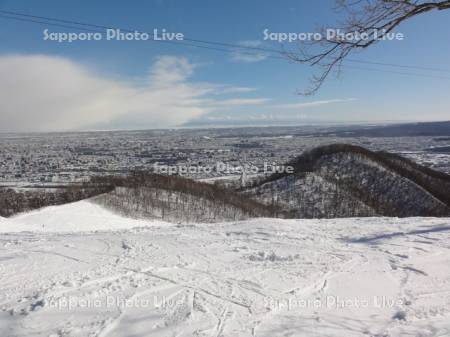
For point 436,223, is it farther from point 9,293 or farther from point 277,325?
point 9,293

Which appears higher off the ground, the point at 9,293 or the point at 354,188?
the point at 9,293

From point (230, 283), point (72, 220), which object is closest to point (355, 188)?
point (72, 220)

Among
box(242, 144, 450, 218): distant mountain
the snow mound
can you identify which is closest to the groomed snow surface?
the snow mound

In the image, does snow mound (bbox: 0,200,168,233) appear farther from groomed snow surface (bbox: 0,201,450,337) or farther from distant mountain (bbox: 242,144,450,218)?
distant mountain (bbox: 242,144,450,218)

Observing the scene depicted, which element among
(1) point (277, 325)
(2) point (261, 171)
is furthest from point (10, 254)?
(2) point (261, 171)

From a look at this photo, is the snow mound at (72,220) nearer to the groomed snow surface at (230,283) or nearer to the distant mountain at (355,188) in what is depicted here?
the groomed snow surface at (230,283)

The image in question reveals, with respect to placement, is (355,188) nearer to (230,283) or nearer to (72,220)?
(72,220)

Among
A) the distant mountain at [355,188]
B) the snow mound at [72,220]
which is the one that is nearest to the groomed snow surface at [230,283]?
the snow mound at [72,220]
